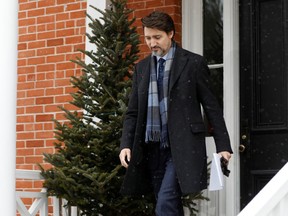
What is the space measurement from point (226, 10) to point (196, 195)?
1801mm

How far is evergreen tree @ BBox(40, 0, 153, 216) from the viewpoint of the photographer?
6.68 metres

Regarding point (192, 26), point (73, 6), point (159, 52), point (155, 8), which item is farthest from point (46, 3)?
point (159, 52)

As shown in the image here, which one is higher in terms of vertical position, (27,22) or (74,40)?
(27,22)

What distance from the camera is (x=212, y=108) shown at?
18.8ft

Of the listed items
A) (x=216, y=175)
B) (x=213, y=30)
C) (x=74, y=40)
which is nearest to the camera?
(x=216, y=175)

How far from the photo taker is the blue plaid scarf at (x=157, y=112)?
5746 mm

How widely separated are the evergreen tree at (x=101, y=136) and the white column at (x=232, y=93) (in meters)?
0.91

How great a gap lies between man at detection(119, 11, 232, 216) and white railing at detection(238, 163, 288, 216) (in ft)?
4.67

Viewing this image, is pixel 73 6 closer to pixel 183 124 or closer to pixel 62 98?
pixel 62 98

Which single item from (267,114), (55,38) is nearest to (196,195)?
(267,114)

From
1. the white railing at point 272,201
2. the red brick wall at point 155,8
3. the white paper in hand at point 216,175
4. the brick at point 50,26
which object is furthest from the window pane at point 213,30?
the white railing at point 272,201

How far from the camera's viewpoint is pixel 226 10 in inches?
298

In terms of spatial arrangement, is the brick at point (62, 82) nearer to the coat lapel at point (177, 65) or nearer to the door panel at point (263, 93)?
the door panel at point (263, 93)

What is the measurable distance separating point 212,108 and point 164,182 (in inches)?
24.3
